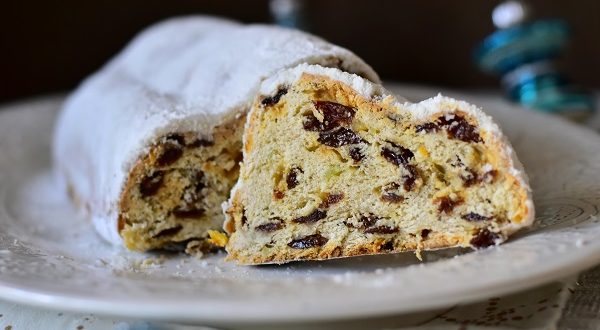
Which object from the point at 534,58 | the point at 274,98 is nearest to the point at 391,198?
the point at 274,98

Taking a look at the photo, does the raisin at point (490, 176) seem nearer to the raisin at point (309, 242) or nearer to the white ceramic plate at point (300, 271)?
the white ceramic plate at point (300, 271)

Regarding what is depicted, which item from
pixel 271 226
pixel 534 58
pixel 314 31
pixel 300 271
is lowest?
pixel 300 271

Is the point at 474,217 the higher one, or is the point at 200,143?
the point at 200,143

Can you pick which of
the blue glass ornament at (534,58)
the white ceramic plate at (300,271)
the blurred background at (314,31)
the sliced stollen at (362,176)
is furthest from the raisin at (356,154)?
the blurred background at (314,31)

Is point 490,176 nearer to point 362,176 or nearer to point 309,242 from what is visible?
point 362,176

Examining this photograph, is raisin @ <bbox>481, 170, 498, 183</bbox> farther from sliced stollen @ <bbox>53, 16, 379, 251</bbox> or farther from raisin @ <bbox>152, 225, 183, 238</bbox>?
raisin @ <bbox>152, 225, 183, 238</bbox>

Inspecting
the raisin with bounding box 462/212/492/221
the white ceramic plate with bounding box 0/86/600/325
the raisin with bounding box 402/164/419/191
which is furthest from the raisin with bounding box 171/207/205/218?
the raisin with bounding box 462/212/492/221

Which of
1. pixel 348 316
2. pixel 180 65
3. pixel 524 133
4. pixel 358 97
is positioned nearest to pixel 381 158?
pixel 358 97
